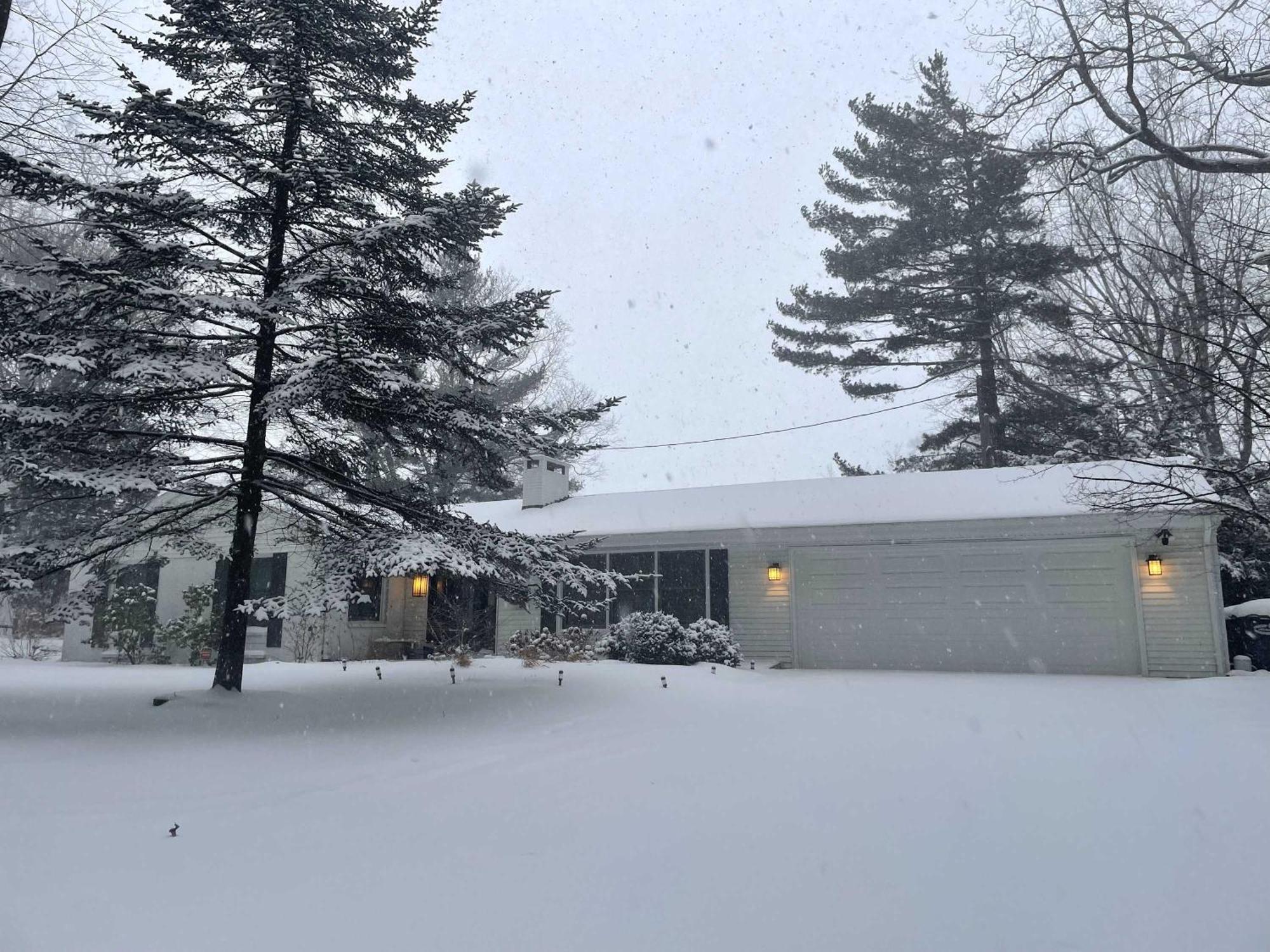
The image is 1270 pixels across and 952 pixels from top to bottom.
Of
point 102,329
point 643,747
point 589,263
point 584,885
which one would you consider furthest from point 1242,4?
point 589,263

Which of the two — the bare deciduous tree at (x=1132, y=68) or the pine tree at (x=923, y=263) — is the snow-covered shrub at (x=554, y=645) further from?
the pine tree at (x=923, y=263)

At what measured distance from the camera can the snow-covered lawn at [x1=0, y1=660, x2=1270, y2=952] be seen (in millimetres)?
3295

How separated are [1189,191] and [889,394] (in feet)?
34.0

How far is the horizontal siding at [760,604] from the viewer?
15008 millimetres

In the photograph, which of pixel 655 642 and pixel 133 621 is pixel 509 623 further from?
pixel 133 621

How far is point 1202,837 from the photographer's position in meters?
4.42

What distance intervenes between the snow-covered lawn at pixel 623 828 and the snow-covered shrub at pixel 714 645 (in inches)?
190

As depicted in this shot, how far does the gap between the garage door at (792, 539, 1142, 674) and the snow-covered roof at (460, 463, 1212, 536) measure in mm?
662

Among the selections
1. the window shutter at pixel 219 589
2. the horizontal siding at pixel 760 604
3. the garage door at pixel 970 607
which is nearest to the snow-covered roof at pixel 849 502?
the garage door at pixel 970 607

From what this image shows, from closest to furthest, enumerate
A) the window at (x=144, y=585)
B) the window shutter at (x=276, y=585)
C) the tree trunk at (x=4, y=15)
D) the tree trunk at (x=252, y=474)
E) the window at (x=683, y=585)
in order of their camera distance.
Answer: the tree trunk at (x=4, y=15)
the tree trunk at (x=252, y=474)
the window at (x=683, y=585)
the window at (x=144, y=585)
the window shutter at (x=276, y=585)

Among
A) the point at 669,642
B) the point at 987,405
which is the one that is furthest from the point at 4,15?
the point at 987,405

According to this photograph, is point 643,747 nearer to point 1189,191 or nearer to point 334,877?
point 334,877

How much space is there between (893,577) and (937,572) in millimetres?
729

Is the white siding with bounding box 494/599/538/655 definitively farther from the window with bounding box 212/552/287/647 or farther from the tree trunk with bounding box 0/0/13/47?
the tree trunk with bounding box 0/0/13/47
